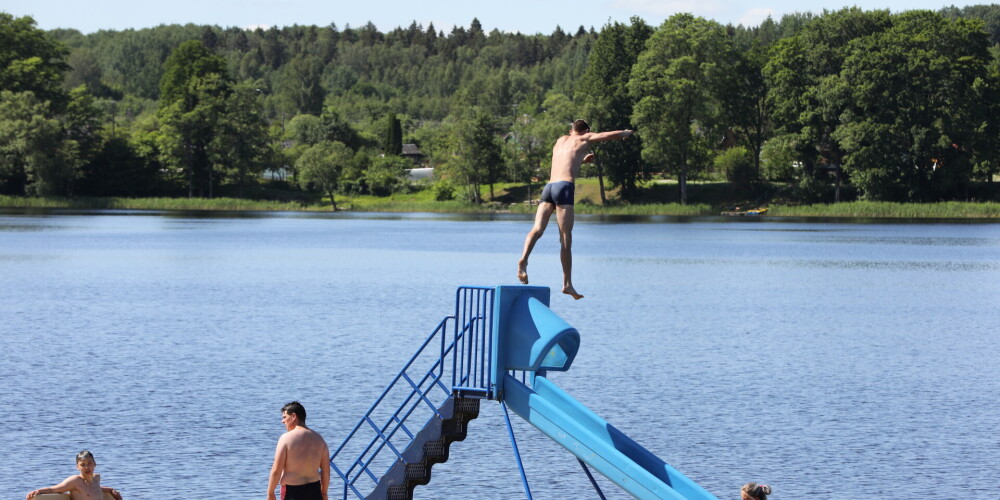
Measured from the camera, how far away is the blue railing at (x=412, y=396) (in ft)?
59.1

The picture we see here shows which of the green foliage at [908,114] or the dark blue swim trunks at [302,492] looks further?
the green foliage at [908,114]

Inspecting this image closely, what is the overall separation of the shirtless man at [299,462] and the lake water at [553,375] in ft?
20.1

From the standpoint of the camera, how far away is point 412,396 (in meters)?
24.6

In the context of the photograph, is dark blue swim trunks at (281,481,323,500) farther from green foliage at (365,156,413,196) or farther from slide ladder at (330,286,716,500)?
green foliage at (365,156,413,196)

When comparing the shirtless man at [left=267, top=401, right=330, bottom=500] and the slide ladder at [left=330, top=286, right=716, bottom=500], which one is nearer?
the shirtless man at [left=267, top=401, right=330, bottom=500]

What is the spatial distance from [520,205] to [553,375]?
113276 millimetres

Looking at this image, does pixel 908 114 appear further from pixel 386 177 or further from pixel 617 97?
pixel 386 177

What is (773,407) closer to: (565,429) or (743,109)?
(565,429)

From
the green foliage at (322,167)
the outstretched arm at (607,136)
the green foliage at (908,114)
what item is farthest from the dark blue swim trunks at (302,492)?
the green foliage at (322,167)

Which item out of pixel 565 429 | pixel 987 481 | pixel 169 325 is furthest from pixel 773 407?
pixel 169 325


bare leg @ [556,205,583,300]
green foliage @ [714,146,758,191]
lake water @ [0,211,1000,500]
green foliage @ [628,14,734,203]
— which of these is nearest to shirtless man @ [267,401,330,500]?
bare leg @ [556,205,583,300]

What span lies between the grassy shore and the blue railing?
315ft

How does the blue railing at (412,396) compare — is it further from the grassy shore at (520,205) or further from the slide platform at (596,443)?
the grassy shore at (520,205)

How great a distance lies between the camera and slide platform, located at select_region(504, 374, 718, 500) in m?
16.7
